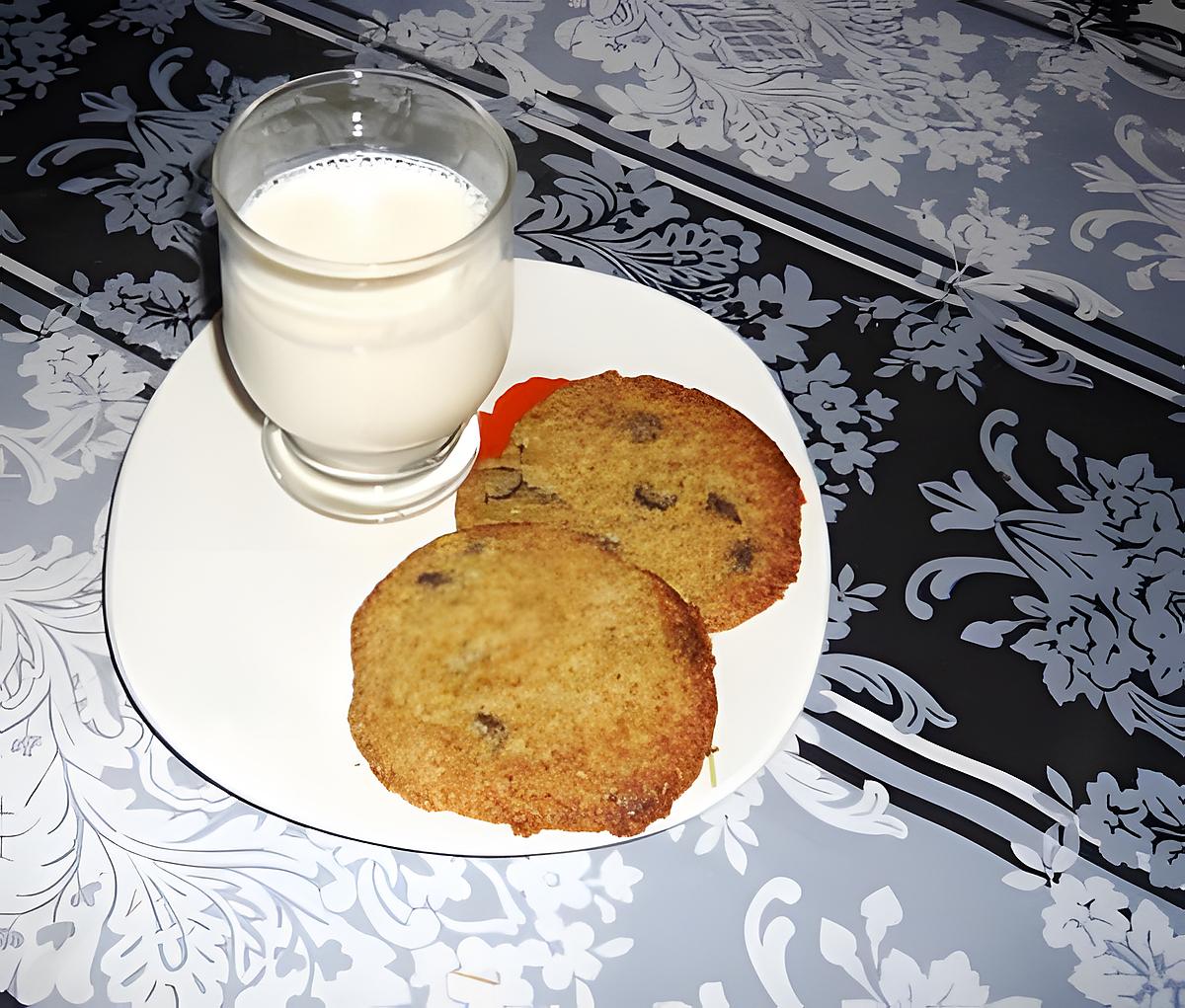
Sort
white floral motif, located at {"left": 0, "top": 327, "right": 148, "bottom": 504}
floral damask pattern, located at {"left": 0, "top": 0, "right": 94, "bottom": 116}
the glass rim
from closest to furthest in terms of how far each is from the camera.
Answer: the glass rim < white floral motif, located at {"left": 0, "top": 327, "right": 148, "bottom": 504} < floral damask pattern, located at {"left": 0, "top": 0, "right": 94, "bottom": 116}

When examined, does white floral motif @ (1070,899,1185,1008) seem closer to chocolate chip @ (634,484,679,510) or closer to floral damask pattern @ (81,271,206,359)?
chocolate chip @ (634,484,679,510)

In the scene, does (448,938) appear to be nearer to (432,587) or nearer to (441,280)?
(432,587)

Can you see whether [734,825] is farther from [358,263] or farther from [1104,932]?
[358,263]

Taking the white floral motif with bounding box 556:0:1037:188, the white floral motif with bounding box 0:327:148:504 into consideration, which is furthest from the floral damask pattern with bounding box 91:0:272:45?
the white floral motif with bounding box 0:327:148:504

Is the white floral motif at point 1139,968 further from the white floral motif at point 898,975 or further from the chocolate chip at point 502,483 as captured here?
the chocolate chip at point 502,483

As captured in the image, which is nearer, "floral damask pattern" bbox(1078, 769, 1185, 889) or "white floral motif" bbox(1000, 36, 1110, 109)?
"floral damask pattern" bbox(1078, 769, 1185, 889)

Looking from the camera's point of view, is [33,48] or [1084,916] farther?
[33,48]

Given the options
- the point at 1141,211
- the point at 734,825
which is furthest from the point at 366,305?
the point at 1141,211

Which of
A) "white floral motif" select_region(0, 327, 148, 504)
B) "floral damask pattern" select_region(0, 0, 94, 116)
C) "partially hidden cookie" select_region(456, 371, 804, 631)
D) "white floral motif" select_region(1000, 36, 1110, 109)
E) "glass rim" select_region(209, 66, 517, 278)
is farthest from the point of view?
"white floral motif" select_region(1000, 36, 1110, 109)
